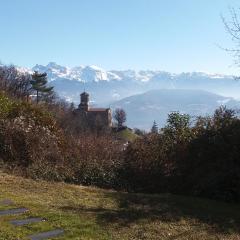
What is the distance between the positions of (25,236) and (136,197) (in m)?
5.40

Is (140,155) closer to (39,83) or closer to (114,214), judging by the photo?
(114,214)

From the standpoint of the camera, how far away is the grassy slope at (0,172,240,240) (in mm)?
8570

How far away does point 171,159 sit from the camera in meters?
17.0

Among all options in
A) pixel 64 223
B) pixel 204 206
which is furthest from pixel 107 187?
pixel 64 223

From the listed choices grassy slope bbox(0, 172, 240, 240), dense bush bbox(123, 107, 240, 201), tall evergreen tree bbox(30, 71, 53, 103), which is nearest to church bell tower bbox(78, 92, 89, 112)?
tall evergreen tree bbox(30, 71, 53, 103)

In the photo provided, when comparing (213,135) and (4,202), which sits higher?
(213,135)

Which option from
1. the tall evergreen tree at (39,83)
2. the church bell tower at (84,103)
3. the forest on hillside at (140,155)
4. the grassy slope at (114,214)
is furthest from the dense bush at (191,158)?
the church bell tower at (84,103)

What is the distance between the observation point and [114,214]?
10117 mm

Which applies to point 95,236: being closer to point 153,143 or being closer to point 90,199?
point 90,199

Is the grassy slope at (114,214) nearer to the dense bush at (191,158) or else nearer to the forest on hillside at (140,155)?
the dense bush at (191,158)

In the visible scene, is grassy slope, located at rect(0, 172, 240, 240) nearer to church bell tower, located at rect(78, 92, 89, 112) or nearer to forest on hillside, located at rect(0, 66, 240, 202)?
forest on hillside, located at rect(0, 66, 240, 202)

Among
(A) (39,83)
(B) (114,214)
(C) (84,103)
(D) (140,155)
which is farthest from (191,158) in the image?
(C) (84,103)

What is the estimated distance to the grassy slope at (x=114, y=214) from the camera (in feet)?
28.1

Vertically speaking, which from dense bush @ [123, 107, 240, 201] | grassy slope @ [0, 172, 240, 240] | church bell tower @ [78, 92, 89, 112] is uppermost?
church bell tower @ [78, 92, 89, 112]
